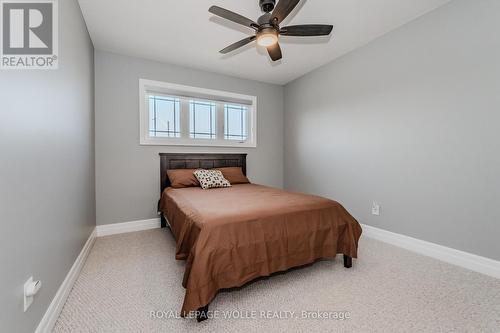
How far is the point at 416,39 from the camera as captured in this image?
7.75 feet

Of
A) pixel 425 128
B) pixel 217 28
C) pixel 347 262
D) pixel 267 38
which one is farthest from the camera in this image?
pixel 217 28

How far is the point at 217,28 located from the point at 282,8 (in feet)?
3.62

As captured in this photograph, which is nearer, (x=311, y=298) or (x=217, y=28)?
(x=311, y=298)

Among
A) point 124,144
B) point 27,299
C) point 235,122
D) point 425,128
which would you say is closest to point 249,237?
point 27,299

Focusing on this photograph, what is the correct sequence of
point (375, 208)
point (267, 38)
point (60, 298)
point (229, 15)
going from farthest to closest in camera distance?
point (375, 208) → point (267, 38) → point (229, 15) → point (60, 298)

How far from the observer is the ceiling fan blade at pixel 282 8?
162 cm

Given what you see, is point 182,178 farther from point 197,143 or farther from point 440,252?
point 440,252

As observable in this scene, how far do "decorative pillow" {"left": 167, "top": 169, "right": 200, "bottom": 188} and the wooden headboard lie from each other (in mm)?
160

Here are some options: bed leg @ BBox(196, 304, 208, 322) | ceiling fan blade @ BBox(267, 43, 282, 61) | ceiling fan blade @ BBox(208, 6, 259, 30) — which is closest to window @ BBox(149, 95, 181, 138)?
ceiling fan blade @ BBox(267, 43, 282, 61)

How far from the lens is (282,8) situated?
66.1 inches

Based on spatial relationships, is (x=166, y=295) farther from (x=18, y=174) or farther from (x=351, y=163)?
(x=351, y=163)

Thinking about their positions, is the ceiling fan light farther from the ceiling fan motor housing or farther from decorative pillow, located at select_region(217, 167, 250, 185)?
decorative pillow, located at select_region(217, 167, 250, 185)

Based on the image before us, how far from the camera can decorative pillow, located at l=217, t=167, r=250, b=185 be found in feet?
11.6

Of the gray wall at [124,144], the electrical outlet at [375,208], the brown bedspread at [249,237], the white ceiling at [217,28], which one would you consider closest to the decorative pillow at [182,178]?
the gray wall at [124,144]
